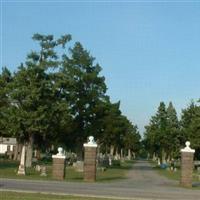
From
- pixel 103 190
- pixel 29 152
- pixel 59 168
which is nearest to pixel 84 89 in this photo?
pixel 29 152

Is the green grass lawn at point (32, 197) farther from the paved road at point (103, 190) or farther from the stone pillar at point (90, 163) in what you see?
the stone pillar at point (90, 163)

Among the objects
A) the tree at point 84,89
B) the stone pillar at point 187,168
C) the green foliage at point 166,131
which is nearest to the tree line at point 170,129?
the green foliage at point 166,131

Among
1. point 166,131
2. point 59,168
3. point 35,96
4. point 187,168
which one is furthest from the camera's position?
point 166,131

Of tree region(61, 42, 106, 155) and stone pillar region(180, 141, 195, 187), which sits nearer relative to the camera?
stone pillar region(180, 141, 195, 187)

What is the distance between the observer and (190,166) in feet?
109

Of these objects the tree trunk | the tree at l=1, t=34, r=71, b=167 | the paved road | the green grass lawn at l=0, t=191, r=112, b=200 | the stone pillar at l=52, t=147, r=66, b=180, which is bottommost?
the green grass lawn at l=0, t=191, r=112, b=200

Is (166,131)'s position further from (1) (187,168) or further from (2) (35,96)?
(1) (187,168)

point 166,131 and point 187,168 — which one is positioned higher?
point 166,131

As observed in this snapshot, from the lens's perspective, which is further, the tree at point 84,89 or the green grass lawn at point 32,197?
the tree at point 84,89

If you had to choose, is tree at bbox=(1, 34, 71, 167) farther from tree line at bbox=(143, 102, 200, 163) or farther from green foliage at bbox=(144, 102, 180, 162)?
green foliage at bbox=(144, 102, 180, 162)

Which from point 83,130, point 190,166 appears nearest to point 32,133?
point 83,130

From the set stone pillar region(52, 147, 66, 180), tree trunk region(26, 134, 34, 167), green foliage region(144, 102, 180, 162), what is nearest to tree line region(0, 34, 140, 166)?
tree trunk region(26, 134, 34, 167)

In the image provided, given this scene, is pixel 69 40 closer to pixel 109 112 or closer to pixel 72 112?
pixel 72 112

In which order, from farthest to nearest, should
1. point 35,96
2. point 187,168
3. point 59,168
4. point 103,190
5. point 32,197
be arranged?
point 35,96 → point 59,168 → point 187,168 → point 103,190 → point 32,197
